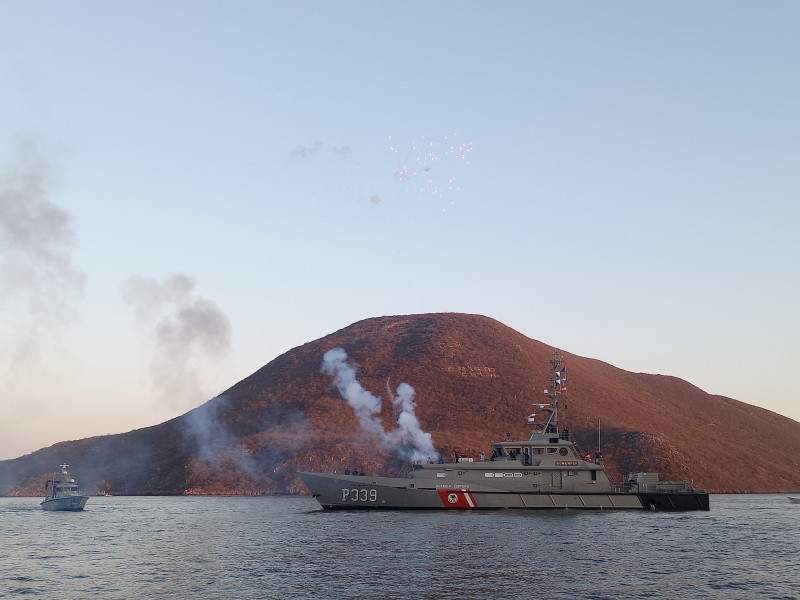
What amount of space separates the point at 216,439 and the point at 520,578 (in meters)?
137

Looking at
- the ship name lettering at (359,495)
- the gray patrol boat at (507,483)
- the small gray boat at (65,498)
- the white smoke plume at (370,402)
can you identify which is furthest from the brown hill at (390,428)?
the gray patrol boat at (507,483)

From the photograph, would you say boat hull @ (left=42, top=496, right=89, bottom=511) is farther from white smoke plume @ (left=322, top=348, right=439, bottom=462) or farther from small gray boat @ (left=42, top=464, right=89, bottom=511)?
white smoke plume @ (left=322, top=348, right=439, bottom=462)

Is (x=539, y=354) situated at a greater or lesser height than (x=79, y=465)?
greater

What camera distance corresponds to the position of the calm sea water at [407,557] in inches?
1394

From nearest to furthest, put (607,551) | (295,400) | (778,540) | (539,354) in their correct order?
1. (607,551)
2. (778,540)
3. (295,400)
4. (539,354)

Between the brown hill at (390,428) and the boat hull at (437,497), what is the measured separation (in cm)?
6387

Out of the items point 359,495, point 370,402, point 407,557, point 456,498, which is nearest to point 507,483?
point 456,498

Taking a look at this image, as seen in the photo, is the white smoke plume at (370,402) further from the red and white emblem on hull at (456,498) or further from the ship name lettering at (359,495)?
the red and white emblem on hull at (456,498)

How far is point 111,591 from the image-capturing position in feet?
114

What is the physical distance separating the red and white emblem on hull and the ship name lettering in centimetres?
637

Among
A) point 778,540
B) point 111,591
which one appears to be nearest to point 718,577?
point 778,540

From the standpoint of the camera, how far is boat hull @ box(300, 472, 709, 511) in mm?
71125

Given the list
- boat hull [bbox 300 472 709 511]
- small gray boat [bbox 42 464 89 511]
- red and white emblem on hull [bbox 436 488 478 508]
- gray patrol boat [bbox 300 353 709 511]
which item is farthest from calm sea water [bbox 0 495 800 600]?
small gray boat [bbox 42 464 89 511]

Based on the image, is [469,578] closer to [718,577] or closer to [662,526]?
[718,577]
